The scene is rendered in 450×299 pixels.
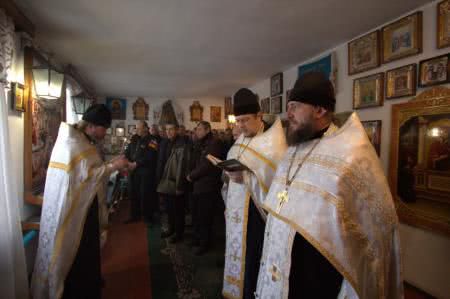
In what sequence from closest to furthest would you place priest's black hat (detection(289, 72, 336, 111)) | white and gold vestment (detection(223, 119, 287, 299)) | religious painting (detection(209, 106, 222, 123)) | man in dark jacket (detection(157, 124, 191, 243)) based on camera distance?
priest's black hat (detection(289, 72, 336, 111)) < white and gold vestment (detection(223, 119, 287, 299)) < man in dark jacket (detection(157, 124, 191, 243)) < religious painting (detection(209, 106, 222, 123))

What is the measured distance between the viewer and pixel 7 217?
205 centimetres

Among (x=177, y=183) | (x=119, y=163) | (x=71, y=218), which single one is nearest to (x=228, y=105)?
(x=177, y=183)

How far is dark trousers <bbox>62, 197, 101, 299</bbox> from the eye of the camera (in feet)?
7.16

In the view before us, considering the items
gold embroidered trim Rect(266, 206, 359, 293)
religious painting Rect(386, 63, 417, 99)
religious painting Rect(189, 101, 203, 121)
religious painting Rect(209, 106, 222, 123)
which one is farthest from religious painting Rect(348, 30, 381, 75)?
religious painting Rect(189, 101, 203, 121)

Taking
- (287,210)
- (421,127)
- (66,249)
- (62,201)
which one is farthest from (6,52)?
(421,127)

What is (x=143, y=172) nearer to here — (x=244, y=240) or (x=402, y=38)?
(x=244, y=240)

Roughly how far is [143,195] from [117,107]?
219 inches

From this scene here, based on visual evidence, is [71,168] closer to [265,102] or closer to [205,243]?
[205,243]

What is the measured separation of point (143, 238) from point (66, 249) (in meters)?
2.17

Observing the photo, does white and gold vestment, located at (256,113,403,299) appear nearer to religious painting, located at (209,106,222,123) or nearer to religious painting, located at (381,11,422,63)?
religious painting, located at (381,11,422,63)

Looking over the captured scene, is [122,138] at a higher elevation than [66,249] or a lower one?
higher

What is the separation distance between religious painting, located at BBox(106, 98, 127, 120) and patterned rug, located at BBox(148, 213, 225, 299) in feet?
20.8

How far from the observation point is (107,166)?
2.23 m

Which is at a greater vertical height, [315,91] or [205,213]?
[315,91]
